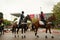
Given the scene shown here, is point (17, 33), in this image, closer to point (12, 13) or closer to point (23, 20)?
point (23, 20)

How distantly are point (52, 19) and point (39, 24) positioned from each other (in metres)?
0.78

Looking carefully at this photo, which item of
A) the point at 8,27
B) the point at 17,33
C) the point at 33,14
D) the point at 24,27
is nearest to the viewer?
the point at 24,27

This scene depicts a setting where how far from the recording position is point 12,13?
14.9m

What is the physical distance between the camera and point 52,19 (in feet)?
30.3

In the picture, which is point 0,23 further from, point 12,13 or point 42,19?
point 12,13

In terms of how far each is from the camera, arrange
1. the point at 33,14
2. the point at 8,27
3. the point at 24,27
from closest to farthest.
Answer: the point at 24,27 → the point at 8,27 → the point at 33,14

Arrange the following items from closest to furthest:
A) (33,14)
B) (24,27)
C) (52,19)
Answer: (52,19) → (24,27) → (33,14)

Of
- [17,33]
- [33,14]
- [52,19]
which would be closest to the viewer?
[52,19]

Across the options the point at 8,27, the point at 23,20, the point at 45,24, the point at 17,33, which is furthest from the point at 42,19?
the point at 8,27

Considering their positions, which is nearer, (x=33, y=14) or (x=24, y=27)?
(x=24, y=27)

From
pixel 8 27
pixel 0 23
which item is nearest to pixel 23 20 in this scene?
pixel 0 23

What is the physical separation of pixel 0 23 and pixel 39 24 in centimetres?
237

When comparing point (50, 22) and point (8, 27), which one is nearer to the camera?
point (50, 22)

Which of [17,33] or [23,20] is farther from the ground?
[23,20]
